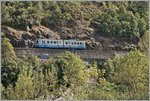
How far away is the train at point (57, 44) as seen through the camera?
35.3 feet

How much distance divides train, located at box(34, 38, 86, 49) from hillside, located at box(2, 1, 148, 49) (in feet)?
0.65

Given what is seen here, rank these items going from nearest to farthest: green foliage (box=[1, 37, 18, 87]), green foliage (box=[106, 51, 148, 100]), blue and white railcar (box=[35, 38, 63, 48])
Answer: green foliage (box=[106, 51, 148, 100]) < green foliage (box=[1, 37, 18, 87]) < blue and white railcar (box=[35, 38, 63, 48])

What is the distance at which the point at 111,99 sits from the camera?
644 centimetres

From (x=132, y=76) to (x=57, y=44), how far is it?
3774 mm

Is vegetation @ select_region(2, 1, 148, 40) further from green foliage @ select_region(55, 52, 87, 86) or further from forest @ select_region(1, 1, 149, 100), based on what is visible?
green foliage @ select_region(55, 52, 87, 86)

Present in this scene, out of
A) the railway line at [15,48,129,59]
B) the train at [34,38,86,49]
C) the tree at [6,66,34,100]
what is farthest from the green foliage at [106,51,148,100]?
the train at [34,38,86,49]

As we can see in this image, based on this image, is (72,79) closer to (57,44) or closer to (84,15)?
(57,44)

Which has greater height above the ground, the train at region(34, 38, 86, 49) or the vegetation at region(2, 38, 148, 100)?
the train at region(34, 38, 86, 49)

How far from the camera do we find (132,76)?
24.1 ft

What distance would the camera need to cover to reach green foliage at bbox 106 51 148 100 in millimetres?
7055

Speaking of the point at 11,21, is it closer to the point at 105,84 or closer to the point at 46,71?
the point at 46,71

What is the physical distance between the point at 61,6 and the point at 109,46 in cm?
174

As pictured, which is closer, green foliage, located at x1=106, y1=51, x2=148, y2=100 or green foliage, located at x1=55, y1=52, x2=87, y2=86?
green foliage, located at x1=106, y1=51, x2=148, y2=100

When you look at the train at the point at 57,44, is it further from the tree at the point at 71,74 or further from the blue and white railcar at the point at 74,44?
the tree at the point at 71,74
